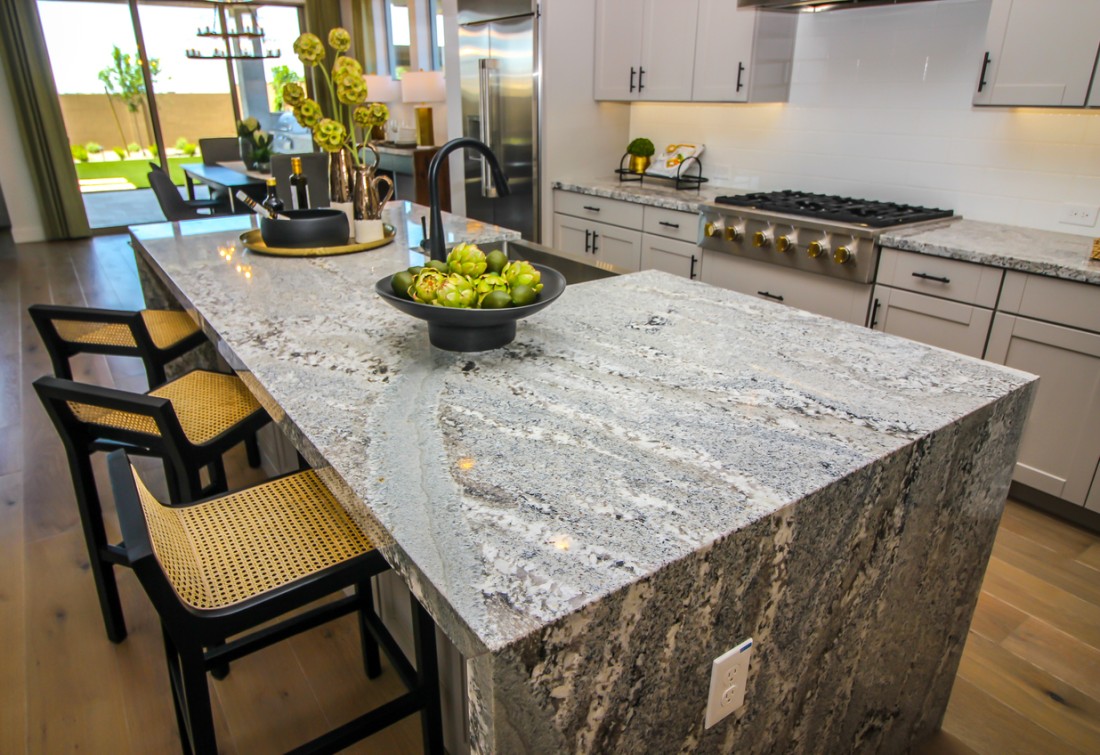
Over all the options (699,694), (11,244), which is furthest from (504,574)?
(11,244)

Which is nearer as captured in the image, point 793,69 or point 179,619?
point 179,619

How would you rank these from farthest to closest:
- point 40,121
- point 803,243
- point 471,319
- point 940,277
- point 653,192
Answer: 1. point 40,121
2. point 653,192
3. point 803,243
4. point 940,277
5. point 471,319

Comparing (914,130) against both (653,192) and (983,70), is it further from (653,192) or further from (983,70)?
(653,192)

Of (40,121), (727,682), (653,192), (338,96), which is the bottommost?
(727,682)

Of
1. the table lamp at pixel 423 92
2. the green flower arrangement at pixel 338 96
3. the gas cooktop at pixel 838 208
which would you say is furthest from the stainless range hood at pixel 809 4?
the table lamp at pixel 423 92

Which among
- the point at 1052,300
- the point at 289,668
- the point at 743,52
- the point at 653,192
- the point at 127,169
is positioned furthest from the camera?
the point at 127,169

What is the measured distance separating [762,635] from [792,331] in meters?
0.83

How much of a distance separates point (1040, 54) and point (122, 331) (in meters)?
3.14

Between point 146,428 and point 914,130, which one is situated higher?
point 914,130

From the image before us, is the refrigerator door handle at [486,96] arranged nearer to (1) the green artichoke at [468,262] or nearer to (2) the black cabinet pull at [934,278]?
(2) the black cabinet pull at [934,278]

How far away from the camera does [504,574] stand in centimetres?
78

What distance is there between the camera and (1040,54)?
7.92 ft

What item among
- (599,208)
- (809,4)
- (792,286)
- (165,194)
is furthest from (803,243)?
(165,194)

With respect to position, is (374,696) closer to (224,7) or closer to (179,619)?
(179,619)
